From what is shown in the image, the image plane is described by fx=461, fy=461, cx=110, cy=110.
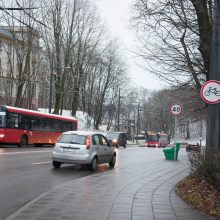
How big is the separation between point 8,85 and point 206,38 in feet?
149

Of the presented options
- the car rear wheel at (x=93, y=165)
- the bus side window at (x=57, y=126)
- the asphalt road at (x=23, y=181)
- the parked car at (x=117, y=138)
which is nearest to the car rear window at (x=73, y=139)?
the car rear wheel at (x=93, y=165)

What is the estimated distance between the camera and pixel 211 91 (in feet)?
38.3

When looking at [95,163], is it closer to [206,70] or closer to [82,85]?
[206,70]

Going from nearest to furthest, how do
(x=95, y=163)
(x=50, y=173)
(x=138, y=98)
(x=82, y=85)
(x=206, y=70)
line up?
(x=206, y=70) < (x=50, y=173) < (x=95, y=163) < (x=82, y=85) < (x=138, y=98)

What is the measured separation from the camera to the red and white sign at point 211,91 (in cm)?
1165

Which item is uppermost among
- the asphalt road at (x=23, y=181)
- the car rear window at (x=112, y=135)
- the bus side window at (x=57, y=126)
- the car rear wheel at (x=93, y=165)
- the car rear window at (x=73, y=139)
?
the bus side window at (x=57, y=126)

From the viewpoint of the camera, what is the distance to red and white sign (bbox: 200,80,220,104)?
1165 cm

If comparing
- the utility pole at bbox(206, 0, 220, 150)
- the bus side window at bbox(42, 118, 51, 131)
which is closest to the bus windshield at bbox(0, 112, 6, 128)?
the bus side window at bbox(42, 118, 51, 131)

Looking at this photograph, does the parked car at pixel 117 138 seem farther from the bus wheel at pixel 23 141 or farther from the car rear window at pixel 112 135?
the bus wheel at pixel 23 141

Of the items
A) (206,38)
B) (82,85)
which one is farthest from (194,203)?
(82,85)

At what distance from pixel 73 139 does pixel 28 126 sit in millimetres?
16092

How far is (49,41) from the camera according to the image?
49688 mm

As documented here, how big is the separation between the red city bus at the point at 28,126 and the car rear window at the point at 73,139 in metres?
13.2

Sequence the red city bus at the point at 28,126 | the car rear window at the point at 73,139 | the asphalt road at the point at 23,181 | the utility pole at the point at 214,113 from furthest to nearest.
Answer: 1. the red city bus at the point at 28,126
2. the car rear window at the point at 73,139
3. the utility pole at the point at 214,113
4. the asphalt road at the point at 23,181
